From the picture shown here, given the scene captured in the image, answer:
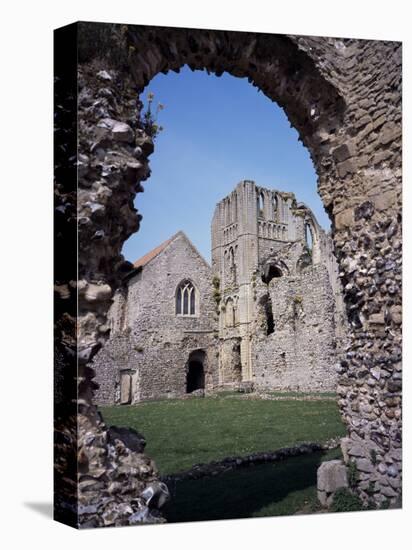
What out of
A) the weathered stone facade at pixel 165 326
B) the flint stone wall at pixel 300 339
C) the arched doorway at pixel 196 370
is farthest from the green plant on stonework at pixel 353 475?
the arched doorway at pixel 196 370

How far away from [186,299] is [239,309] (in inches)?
88.2

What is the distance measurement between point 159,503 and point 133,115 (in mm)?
3796

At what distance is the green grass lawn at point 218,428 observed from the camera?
884 cm

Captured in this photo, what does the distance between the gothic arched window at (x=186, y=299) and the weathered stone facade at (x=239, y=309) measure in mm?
81

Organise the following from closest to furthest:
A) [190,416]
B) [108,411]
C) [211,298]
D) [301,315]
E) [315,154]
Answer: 1. [315,154]
2. [108,411]
3. [190,416]
4. [301,315]
5. [211,298]

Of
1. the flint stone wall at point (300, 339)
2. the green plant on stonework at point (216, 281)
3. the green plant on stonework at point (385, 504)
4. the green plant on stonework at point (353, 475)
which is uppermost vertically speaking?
the green plant on stonework at point (216, 281)

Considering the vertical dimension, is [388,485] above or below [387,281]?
below

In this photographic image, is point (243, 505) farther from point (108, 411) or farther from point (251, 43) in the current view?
point (251, 43)

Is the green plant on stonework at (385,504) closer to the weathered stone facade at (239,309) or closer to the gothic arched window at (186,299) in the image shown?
the weathered stone facade at (239,309)

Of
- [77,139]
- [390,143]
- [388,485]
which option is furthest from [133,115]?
[388,485]

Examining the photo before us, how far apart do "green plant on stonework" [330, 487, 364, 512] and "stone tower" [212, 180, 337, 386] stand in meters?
14.1

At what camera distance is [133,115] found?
19.4ft

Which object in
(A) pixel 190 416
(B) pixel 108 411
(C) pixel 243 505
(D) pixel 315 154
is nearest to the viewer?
(C) pixel 243 505

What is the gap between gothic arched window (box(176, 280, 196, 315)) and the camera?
67.8ft
